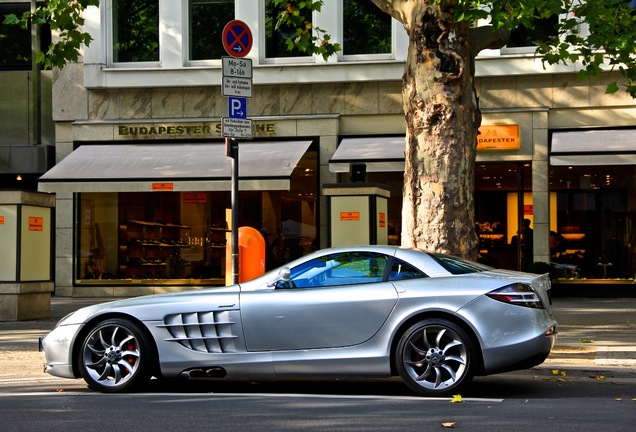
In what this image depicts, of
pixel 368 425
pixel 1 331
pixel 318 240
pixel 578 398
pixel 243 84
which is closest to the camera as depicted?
pixel 368 425

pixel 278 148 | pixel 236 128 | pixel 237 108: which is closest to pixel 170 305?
pixel 236 128

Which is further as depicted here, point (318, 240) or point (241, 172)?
point (318, 240)

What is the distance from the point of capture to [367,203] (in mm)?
15000

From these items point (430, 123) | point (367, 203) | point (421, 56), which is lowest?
point (367, 203)

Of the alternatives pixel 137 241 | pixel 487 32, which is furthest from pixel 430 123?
pixel 137 241

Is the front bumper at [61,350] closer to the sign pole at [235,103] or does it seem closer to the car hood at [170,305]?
the car hood at [170,305]

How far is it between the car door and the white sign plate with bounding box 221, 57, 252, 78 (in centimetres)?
365

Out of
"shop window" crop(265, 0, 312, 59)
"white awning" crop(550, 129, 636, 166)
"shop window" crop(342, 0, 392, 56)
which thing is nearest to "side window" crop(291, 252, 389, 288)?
"white awning" crop(550, 129, 636, 166)

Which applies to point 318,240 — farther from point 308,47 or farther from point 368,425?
point 368,425

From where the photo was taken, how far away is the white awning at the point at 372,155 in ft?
65.1

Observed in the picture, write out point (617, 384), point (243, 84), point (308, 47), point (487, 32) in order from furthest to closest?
1. point (308, 47)
2. point (487, 32)
3. point (243, 84)
4. point (617, 384)

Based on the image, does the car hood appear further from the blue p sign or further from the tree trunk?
the tree trunk

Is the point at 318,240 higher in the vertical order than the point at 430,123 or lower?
lower

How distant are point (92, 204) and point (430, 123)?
1218 cm
